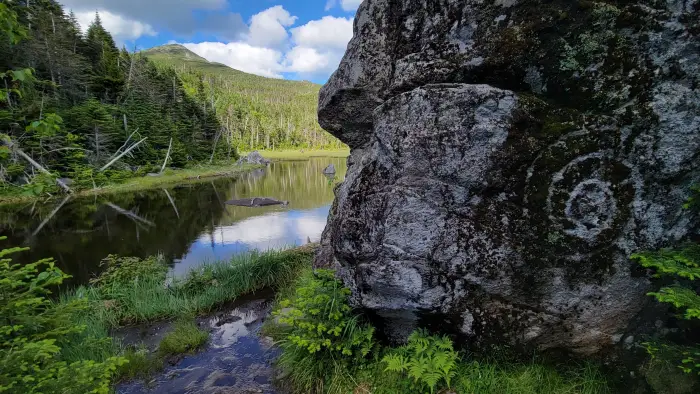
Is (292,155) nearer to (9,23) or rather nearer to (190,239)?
(190,239)

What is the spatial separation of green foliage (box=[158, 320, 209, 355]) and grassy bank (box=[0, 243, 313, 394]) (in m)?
0.02

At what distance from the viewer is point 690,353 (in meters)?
3.41

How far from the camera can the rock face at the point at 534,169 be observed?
3977mm

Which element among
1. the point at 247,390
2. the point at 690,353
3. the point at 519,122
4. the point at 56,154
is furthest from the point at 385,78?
the point at 56,154

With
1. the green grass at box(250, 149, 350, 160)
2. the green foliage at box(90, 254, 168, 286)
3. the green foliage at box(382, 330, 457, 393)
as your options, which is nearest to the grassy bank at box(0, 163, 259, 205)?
the green foliage at box(90, 254, 168, 286)

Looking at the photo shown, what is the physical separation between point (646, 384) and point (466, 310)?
1.94 meters

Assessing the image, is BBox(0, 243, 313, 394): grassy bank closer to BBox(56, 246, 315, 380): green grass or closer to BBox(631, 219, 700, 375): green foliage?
BBox(56, 246, 315, 380): green grass

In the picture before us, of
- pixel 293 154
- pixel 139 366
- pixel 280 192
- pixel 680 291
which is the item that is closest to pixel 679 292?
pixel 680 291

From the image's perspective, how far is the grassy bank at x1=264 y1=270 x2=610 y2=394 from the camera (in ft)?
14.2

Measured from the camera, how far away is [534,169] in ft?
14.0

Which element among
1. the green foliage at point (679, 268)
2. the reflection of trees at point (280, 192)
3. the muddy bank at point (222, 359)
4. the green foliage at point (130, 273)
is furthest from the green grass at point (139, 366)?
the reflection of trees at point (280, 192)

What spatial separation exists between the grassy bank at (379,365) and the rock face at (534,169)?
12.6 inches

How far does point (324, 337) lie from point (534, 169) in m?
3.62

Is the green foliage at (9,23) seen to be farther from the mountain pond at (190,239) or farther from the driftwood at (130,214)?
the driftwood at (130,214)
